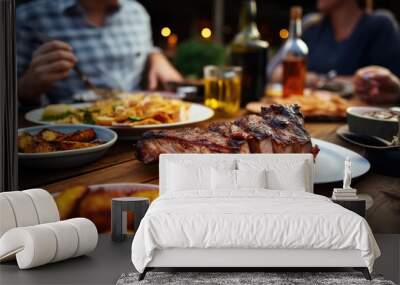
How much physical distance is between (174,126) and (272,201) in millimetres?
693

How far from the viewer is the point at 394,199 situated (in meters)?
3.86

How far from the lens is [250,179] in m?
3.60

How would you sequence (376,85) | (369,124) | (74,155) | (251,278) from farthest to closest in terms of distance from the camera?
(376,85) < (369,124) < (74,155) < (251,278)

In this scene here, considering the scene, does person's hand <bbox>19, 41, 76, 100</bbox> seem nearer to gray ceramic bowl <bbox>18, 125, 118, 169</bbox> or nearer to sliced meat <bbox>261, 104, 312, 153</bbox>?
gray ceramic bowl <bbox>18, 125, 118, 169</bbox>

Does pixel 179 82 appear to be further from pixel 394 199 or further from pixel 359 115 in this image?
pixel 394 199

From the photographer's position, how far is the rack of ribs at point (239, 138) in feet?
11.7

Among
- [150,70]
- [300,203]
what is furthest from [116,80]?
[300,203]

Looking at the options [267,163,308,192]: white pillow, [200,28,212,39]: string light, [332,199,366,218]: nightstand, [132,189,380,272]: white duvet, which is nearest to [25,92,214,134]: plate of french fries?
[267,163,308,192]: white pillow

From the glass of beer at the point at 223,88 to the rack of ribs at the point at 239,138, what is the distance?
18cm

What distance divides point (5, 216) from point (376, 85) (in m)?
2.03

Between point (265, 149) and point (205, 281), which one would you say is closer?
point (205, 281)

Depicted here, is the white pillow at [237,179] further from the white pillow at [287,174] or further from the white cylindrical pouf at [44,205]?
the white cylindrical pouf at [44,205]

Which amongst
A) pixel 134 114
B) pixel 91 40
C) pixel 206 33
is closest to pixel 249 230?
pixel 134 114

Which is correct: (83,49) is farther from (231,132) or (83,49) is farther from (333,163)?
(333,163)
